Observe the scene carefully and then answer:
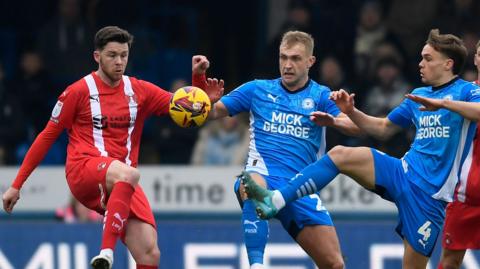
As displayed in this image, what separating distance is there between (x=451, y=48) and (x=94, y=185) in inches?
110

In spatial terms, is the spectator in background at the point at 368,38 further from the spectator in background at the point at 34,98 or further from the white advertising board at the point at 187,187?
the spectator in background at the point at 34,98

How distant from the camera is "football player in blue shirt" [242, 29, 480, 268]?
30.8ft

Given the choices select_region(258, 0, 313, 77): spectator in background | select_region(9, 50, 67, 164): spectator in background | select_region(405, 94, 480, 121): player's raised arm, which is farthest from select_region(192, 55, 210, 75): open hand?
select_region(9, 50, 67, 164): spectator in background

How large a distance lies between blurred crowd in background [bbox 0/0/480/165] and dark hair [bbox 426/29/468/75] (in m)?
5.12

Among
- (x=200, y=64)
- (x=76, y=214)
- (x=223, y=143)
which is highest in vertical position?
(x=200, y=64)

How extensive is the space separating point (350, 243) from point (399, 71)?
330 centimetres

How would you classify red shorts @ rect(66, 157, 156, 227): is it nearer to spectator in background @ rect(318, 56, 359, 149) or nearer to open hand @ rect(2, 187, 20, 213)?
open hand @ rect(2, 187, 20, 213)

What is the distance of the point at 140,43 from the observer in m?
16.7

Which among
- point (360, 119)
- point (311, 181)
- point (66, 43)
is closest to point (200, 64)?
point (360, 119)

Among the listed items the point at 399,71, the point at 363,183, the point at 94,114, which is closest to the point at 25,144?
the point at 399,71

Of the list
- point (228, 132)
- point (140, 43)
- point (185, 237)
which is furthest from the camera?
point (140, 43)

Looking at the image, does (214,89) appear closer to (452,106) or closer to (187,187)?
(452,106)

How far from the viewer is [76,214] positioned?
14.7 metres

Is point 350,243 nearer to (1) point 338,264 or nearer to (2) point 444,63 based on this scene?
(1) point 338,264
